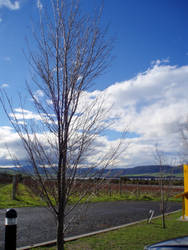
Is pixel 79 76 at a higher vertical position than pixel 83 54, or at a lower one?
lower

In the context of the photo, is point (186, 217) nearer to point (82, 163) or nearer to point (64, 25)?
point (82, 163)

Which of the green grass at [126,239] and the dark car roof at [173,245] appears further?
the green grass at [126,239]

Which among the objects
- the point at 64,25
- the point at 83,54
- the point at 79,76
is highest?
the point at 64,25

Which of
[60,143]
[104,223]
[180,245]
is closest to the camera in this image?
[180,245]

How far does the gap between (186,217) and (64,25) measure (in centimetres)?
1010

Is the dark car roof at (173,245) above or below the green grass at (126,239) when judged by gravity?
above

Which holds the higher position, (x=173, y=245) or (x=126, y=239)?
(x=173, y=245)

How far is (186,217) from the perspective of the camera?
1139 cm

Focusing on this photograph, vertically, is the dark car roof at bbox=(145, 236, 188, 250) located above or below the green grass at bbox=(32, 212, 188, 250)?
above

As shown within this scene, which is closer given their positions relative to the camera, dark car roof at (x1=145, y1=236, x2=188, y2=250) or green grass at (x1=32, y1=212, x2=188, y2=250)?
dark car roof at (x1=145, y1=236, x2=188, y2=250)

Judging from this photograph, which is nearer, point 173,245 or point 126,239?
point 173,245

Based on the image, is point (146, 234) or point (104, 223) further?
point (104, 223)

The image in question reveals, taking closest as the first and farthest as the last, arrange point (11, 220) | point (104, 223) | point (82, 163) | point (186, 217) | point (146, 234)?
point (11, 220), point (82, 163), point (146, 234), point (104, 223), point (186, 217)

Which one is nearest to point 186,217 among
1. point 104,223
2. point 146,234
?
point 104,223
